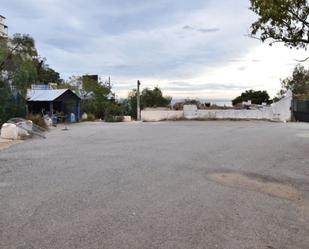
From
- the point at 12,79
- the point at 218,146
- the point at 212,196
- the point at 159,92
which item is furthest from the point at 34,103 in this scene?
the point at 212,196

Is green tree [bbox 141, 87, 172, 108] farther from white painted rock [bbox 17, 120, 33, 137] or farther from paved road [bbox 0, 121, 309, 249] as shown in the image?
paved road [bbox 0, 121, 309, 249]

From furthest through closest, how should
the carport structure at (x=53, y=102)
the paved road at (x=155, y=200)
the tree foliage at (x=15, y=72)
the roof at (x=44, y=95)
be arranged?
the carport structure at (x=53, y=102), the roof at (x=44, y=95), the tree foliage at (x=15, y=72), the paved road at (x=155, y=200)

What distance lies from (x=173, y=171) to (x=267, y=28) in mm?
6443

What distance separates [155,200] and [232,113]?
30047 millimetres

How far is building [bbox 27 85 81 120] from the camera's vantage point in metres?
36.4

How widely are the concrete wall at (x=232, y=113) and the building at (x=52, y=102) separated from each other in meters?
7.46

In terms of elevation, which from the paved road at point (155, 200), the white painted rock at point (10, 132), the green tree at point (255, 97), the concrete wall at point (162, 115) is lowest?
the paved road at point (155, 200)

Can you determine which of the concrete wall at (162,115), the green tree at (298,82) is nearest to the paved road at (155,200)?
the concrete wall at (162,115)

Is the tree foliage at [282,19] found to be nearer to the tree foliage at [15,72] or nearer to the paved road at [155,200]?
the paved road at [155,200]

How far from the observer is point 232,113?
36250 mm

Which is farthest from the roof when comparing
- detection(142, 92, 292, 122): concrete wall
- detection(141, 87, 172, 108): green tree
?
detection(141, 87, 172, 108): green tree

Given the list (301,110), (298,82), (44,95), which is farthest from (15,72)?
(298,82)

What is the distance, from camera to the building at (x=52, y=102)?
3641 cm

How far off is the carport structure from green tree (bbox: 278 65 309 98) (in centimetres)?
2413
